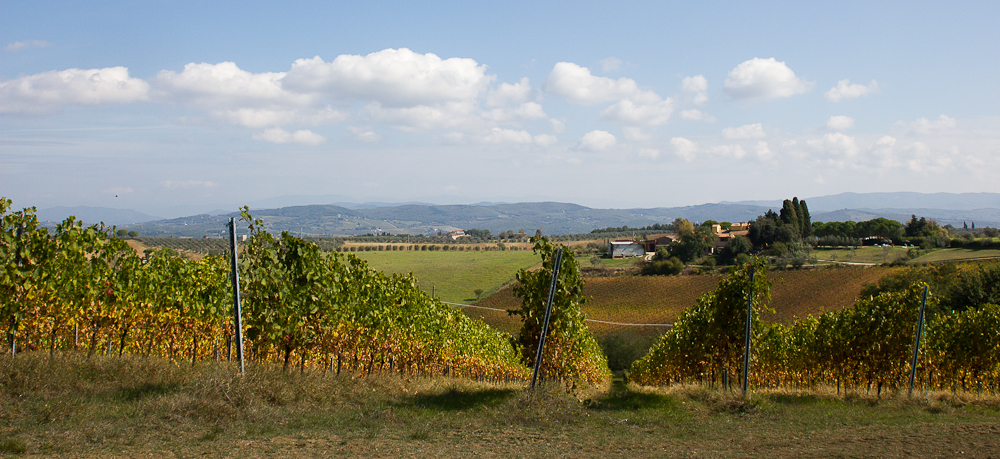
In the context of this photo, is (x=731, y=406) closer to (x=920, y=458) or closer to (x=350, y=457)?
(x=920, y=458)

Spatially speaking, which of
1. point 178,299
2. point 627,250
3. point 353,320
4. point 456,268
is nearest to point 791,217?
point 627,250

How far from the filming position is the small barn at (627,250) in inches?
4016

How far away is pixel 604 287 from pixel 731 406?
62729 mm

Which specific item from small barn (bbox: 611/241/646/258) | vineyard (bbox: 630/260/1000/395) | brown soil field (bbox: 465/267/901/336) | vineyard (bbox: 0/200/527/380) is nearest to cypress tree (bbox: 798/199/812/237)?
small barn (bbox: 611/241/646/258)

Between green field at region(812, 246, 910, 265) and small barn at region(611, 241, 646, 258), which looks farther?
small barn at region(611, 241, 646, 258)

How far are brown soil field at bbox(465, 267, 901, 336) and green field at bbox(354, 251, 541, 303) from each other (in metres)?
5.87

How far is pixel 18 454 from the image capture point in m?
5.60

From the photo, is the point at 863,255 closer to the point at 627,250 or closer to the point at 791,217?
the point at 791,217

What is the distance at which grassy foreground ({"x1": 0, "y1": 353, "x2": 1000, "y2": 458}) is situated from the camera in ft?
21.5

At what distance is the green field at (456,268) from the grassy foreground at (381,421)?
5750 cm

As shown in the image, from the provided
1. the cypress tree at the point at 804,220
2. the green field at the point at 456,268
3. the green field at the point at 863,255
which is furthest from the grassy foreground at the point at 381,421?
the cypress tree at the point at 804,220

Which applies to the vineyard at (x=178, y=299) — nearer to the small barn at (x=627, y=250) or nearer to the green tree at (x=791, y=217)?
the green tree at (x=791, y=217)

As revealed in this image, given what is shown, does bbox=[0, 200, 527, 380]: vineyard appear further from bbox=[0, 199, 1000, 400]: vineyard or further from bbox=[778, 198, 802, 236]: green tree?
bbox=[778, 198, 802, 236]: green tree

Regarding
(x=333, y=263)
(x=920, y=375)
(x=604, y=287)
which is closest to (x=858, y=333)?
(x=920, y=375)
